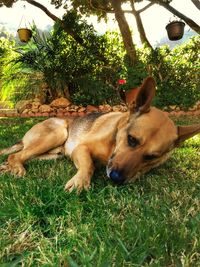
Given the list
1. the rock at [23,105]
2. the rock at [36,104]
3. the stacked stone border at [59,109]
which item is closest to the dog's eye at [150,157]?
the stacked stone border at [59,109]

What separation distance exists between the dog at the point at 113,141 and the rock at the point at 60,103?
25.2 feet

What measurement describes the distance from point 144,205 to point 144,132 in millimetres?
898

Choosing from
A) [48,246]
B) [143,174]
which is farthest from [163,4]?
[48,246]

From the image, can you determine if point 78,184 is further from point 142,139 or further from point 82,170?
point 142,139

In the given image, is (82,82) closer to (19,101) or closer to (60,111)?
(60,111)

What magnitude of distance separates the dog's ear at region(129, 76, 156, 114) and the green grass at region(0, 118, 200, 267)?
729mm

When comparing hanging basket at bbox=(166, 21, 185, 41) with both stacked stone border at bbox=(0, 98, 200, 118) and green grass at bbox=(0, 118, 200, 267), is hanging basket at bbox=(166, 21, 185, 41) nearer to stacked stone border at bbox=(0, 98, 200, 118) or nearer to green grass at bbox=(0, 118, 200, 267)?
stacked stone border at bbox=(0, 98, 200, 118)

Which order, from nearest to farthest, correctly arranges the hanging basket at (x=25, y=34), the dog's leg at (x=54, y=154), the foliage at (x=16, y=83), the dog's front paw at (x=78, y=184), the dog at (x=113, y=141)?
1. the dog's front paw at (x=78, y=184)
2. the dog at (x=113, y=141)
3. the dog's leg at (x=54, y=154)
4. the foliage at (x=16, y=83)
5. the hanging basket at (x=25, y=34)

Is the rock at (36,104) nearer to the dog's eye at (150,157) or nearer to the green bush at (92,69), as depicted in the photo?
the green bush at (92,69)

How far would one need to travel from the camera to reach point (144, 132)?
3625 millimetres

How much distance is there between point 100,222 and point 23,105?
11.4m

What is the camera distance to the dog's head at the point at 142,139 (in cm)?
348

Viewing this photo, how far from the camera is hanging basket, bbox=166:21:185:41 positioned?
13.1 meters

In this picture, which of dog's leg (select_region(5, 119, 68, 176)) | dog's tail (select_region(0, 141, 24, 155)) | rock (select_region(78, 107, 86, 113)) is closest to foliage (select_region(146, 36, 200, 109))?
rock (select_region(78, 107, 86, 113))
